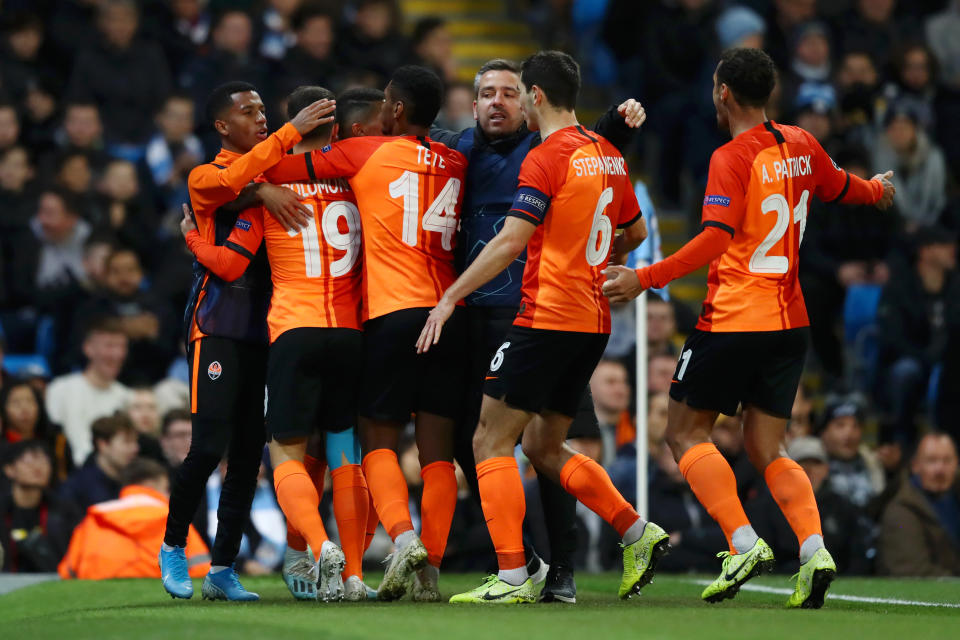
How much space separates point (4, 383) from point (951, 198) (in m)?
9.15

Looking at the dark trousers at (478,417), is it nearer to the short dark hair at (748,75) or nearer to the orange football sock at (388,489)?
the orange football sock at (388,489)

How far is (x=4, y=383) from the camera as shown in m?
11.5

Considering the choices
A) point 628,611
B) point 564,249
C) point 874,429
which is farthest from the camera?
point 874,429

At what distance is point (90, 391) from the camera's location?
1206 cm

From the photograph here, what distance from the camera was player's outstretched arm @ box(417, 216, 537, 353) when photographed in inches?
264

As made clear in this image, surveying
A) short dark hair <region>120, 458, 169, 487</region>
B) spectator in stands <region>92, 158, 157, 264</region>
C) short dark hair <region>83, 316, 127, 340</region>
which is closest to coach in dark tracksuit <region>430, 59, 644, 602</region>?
short dark hair <region>120, 458, 169, 487</region>

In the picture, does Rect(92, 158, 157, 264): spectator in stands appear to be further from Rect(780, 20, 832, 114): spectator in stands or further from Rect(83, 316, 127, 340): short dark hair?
Rect(780, 20, 832, 114): spectator in stands

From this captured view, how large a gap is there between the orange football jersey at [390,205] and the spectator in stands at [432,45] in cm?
806

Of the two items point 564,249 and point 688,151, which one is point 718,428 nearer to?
point 688,151

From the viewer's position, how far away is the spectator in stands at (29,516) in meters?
10.8

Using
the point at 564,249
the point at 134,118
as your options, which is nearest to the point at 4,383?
the point at 134,118

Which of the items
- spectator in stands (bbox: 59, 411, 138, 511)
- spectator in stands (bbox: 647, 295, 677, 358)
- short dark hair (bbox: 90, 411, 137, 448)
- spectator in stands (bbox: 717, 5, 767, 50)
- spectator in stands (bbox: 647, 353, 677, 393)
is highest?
spectator in stands (bbox: 717, 5, 767, 50)

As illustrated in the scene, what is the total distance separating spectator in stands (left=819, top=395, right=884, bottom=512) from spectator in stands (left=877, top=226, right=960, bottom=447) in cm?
111

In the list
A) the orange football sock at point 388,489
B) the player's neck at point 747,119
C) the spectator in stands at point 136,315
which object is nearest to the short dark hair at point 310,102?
the orange football sock at point 388,489
